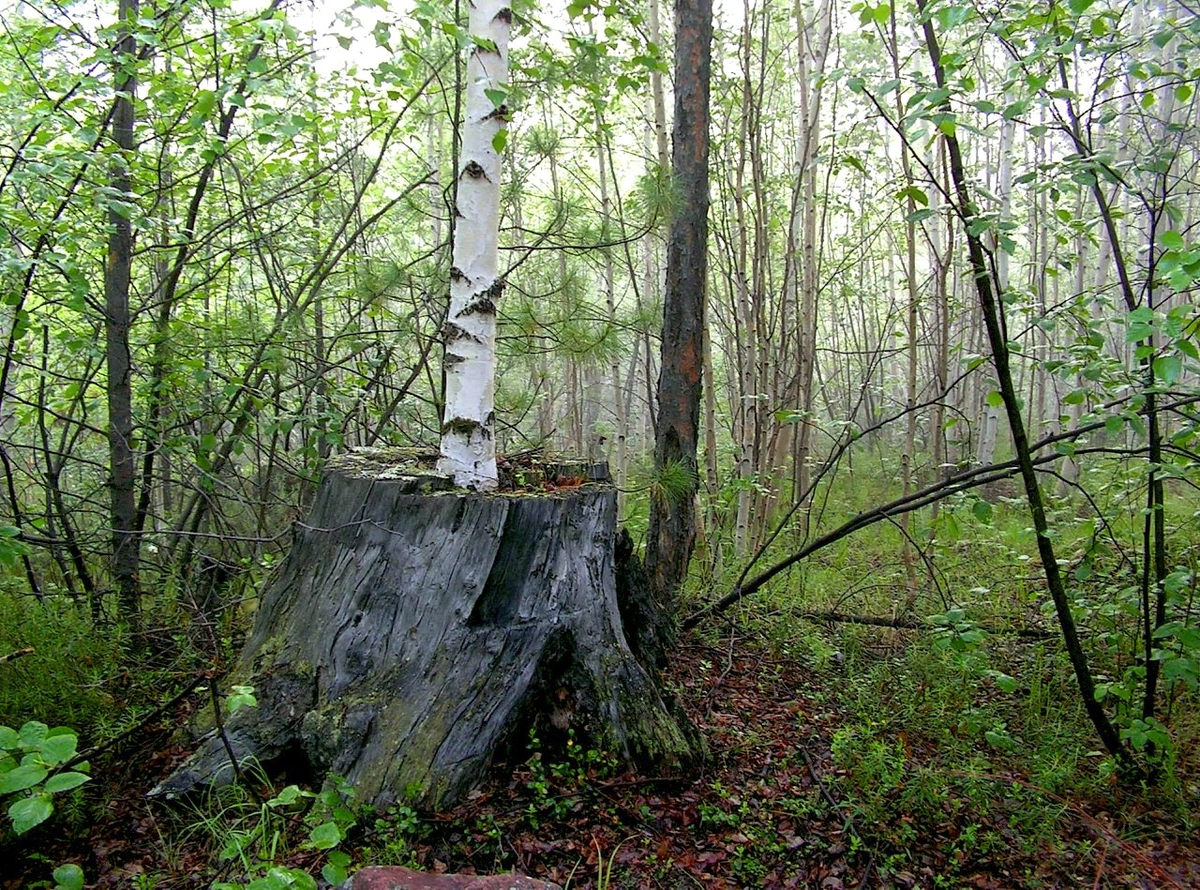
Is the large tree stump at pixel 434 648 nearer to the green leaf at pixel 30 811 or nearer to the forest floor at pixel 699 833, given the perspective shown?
the forest floor at pixel 699 833

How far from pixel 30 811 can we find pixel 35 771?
0.09 metres

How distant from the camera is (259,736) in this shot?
8.45ft

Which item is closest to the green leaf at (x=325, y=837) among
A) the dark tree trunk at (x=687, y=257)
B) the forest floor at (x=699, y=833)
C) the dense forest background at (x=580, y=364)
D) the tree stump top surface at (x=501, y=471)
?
the forest floor at (x=699, y=833)

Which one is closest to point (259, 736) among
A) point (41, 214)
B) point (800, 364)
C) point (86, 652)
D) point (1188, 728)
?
point (86, 652)

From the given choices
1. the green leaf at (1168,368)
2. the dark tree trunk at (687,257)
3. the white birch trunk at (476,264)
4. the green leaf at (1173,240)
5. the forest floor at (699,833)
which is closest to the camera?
the green leaf at (1173,240)

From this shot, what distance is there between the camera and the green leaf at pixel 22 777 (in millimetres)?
1626

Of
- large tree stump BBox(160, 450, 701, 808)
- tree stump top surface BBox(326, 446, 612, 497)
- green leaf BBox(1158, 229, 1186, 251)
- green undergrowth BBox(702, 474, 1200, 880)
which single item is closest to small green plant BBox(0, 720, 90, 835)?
large tree stump BBox(160, 450, 701, 808)

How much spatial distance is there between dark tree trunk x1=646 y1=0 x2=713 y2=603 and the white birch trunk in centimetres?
163

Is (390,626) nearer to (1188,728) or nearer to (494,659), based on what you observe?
(494,659)

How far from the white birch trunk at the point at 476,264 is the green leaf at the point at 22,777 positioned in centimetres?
151

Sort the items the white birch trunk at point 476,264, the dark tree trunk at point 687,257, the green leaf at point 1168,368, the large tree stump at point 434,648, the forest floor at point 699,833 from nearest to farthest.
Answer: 1. the green leaf at point 1168,368
2. the forest floor at point 699,833
3. the large tree stump at point 434,648
4. the white birch trunk at point 476,264
5. the dark tree trunk at point 687,257

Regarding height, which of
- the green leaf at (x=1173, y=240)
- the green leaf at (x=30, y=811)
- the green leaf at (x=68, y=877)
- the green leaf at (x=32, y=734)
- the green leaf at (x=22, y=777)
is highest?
the green leaf at (x=1173, y=240)

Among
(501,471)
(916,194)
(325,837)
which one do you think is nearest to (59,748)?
(325,837)

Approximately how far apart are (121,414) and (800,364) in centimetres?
514
